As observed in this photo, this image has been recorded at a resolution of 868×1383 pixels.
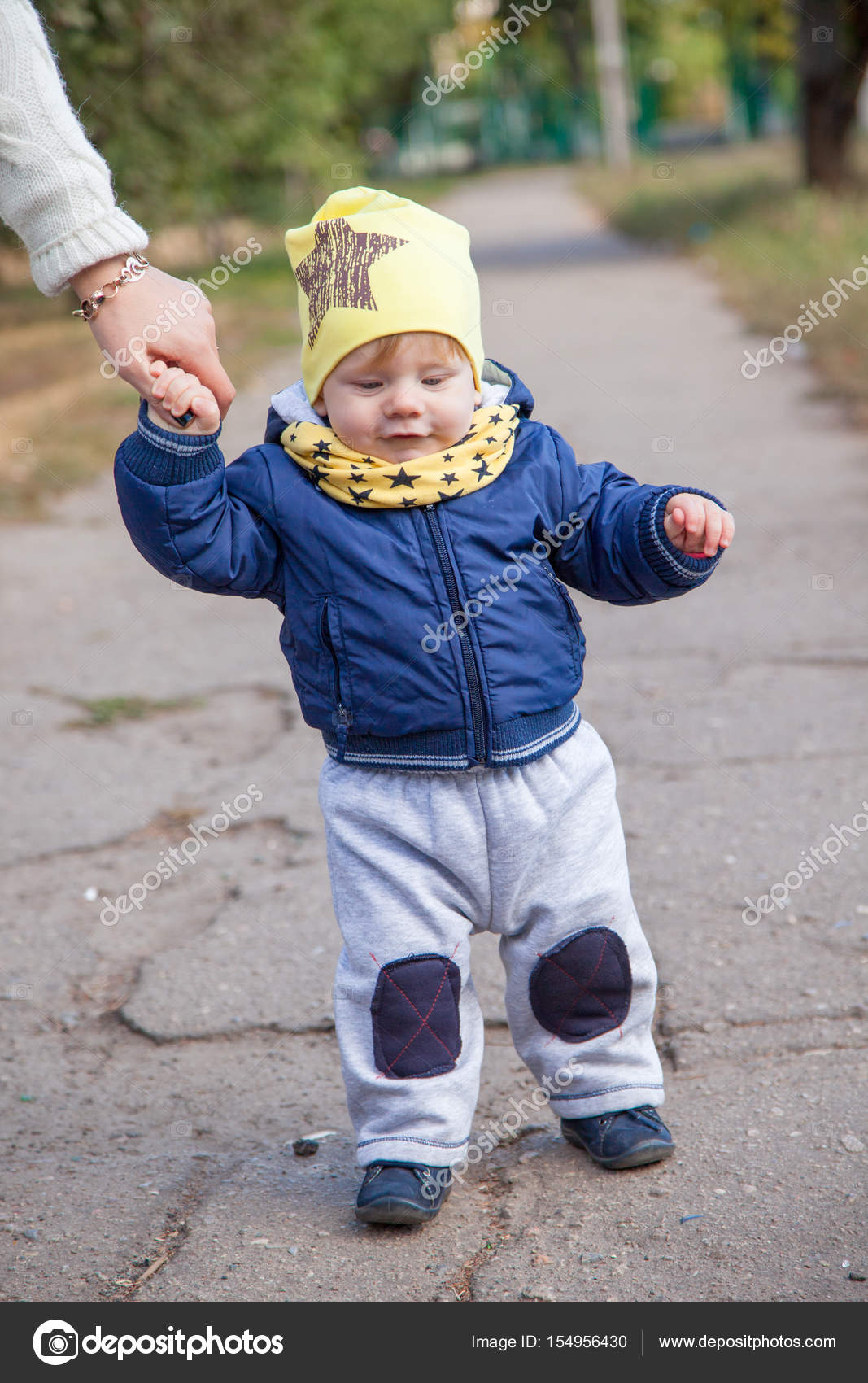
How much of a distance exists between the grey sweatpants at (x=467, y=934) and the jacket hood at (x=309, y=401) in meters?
0.50

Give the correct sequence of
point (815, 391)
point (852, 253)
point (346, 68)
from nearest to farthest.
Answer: point (815, 391)
point (852, 253)
point (346, 68)

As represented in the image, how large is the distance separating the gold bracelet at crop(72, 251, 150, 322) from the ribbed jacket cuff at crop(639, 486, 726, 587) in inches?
30.5

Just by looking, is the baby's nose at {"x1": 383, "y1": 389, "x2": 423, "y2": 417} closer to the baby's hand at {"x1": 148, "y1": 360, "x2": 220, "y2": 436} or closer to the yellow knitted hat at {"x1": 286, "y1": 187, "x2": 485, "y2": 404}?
the yellow knitted hat at {"x1": 286, "y1": 187, "x2": 485, "y2": 404}

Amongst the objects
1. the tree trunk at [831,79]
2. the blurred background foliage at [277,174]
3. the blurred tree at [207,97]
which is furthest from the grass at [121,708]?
the tree trunk at [831,79]

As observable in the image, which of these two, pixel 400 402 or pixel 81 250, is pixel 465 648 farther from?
pixel 81 250

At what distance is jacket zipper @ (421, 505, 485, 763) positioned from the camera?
76.6 inches

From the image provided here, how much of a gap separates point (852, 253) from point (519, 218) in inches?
621

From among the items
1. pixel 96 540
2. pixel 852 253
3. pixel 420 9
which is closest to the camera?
pixel 96 540

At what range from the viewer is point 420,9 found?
34.2 metres

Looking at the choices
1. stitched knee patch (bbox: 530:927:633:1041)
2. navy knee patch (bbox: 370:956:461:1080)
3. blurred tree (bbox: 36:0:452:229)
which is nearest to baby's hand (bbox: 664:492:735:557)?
stitched knee patch (bbox: 530:927:633:1041)

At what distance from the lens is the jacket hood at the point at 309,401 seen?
6.69 feet

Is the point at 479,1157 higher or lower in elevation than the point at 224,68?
higher

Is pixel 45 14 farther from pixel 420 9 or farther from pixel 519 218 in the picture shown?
pixel 420 9
